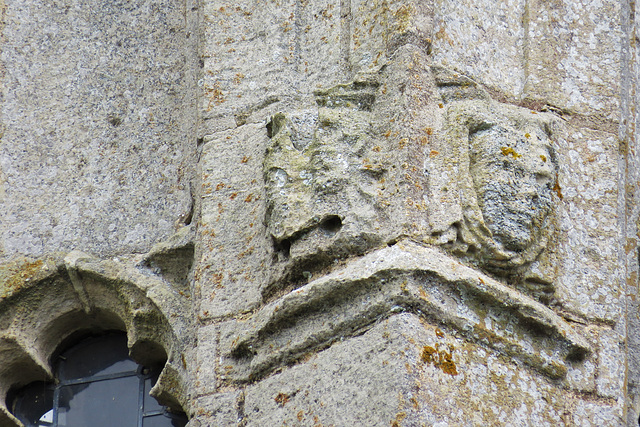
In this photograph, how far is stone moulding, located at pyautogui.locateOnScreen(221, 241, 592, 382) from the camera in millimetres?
2959

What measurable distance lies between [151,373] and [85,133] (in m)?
0.93

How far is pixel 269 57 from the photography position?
368 centimetres

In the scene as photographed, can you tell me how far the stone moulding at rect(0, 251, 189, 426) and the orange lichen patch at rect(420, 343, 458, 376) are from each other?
3.26 ft

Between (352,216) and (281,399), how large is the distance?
512 millimetres

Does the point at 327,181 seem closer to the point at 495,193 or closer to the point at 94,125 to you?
the point at 495,193

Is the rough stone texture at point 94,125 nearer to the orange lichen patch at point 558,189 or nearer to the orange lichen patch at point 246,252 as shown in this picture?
the orange lichen patch at point 246,252

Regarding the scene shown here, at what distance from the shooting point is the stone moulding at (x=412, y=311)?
296 centimetres

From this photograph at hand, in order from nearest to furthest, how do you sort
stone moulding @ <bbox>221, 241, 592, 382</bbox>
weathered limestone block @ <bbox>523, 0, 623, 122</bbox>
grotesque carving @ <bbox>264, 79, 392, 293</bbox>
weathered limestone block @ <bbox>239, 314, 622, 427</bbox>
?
weathered limestone block @ <bbox>239, 314, 622, 427</bbox> → stone moulding @ <bbox>221, 241, 592, 382</bbox> → grotesque carving @ <bbox>264, 79, 392, 293</bbox> → weathered limestone block @ <bbox>523, 0, 623, 122</bbox>

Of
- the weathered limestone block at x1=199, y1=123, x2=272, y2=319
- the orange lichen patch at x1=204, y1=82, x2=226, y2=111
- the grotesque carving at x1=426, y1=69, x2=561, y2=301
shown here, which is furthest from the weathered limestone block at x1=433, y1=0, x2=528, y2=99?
the orange lichen patch at x1=204, y1=82, x2=226, y2=111

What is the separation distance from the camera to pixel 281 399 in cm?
302

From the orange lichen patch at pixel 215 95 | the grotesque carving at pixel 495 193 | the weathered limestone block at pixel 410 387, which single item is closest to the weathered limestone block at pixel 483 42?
the grotesque carving at pixel 495 193

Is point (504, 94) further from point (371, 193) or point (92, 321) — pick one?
point (92, 321)

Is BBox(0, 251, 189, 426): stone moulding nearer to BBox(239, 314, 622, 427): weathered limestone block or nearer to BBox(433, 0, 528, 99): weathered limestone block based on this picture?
BBox(239, 314, 622, 427): weathered limestone block

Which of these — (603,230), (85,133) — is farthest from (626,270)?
(85,133)
